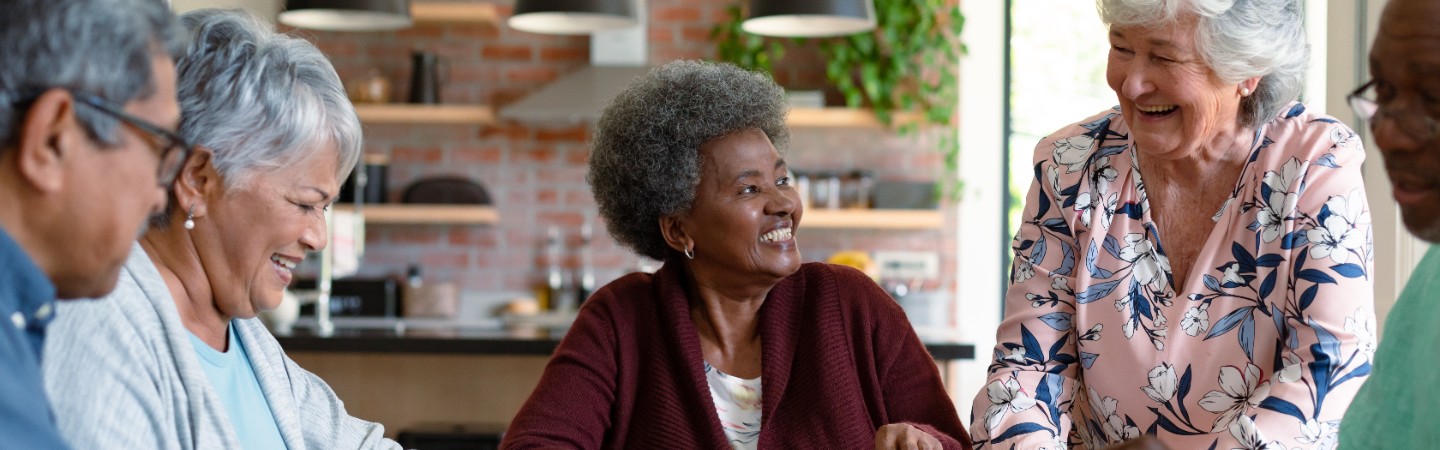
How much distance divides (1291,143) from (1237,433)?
365mm

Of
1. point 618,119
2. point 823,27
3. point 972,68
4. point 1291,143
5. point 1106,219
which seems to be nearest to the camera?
point 1291,143

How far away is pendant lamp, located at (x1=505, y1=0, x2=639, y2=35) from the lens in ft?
14.1

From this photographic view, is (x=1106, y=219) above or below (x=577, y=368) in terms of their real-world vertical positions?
above

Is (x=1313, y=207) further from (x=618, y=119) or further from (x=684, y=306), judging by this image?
(x=618, y=119)

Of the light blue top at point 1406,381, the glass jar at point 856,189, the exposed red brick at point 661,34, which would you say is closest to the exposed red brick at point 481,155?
the exposed red brick at point 661,34

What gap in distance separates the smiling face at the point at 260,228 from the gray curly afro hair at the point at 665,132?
1.84ft

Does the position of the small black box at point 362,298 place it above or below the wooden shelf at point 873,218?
below

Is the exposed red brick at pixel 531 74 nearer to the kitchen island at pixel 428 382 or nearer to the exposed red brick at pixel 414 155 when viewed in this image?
the exposed red brick at pixel 414 155

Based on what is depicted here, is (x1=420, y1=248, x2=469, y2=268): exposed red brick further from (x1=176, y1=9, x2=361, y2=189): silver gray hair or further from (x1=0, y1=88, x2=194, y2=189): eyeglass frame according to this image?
(x1=0, y1=88, x2=194, y2=189): eyeglass frame

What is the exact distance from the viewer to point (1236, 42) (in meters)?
1.55

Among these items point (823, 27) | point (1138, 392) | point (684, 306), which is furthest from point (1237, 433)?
point (823, 27)

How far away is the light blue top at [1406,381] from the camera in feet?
3.61

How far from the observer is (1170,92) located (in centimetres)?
159

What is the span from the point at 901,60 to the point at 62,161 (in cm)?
496
